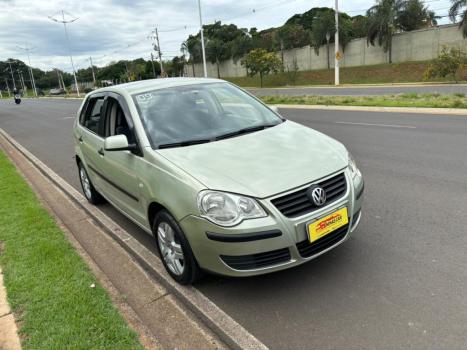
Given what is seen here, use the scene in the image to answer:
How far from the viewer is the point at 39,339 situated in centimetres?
280

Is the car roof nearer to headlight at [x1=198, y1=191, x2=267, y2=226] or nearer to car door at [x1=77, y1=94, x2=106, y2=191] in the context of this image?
car door at [x1=77, y1=94, x2=106, y2=191]

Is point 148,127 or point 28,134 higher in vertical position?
point 148,127

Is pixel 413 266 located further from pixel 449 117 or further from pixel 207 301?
pixel 449 117

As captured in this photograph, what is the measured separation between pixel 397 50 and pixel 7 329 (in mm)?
49484

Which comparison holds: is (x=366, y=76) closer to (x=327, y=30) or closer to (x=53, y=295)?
(x=327, y=30)

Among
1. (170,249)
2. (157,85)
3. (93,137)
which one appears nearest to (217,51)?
(93,137)

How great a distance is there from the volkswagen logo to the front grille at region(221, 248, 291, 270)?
0.41m

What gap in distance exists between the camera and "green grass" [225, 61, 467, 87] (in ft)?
129

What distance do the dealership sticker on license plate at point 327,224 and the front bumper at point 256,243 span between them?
0.14ft

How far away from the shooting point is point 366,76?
43281 millimetres

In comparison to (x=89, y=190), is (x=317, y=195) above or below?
above

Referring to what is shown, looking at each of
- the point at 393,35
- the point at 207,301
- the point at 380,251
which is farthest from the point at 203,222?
the point at 393,35

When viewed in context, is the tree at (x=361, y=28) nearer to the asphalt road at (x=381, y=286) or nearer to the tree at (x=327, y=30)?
the tree at (x=327, y=30)

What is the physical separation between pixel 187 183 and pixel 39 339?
5.00 feet
